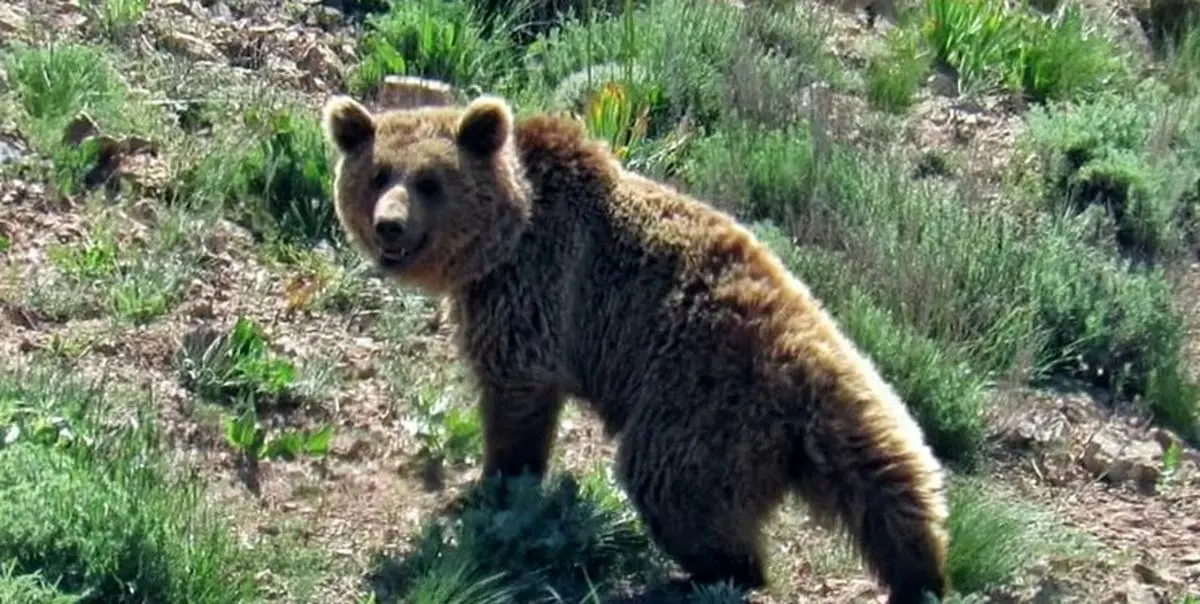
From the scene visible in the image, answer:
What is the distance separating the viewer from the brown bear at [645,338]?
670cm

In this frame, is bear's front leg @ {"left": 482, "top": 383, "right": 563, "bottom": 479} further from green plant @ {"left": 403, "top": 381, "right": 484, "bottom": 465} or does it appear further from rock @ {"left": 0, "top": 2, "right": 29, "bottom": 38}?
rock @ {"left": 0, "top": 2, "right": 29, "bottom": 38}

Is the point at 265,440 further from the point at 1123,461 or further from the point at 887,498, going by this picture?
the point at 1123,461

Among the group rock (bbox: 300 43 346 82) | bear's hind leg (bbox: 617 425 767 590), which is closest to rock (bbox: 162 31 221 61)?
rock (bbox: 300 43 346 82)

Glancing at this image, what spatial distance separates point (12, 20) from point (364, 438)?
3380mm

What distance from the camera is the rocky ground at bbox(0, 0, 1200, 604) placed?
293 inches

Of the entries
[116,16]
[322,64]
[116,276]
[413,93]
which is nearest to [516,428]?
[116,276]

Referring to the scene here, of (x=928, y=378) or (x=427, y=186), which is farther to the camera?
(x=928, y=378)

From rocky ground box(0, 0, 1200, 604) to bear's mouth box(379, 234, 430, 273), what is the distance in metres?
0.80

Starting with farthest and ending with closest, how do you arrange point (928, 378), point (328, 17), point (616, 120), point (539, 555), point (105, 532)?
point (328, 17) → point (616, 120) → point (928, 378) → point (539, 555) → point (105, 532)

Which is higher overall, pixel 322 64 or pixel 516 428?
pixel 516 428

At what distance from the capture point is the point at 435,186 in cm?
736

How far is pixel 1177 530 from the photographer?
320 inches

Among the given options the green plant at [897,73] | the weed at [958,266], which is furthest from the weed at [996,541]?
the green plant at [897,73]

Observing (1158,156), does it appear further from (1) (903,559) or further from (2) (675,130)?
(1) (903,559)
